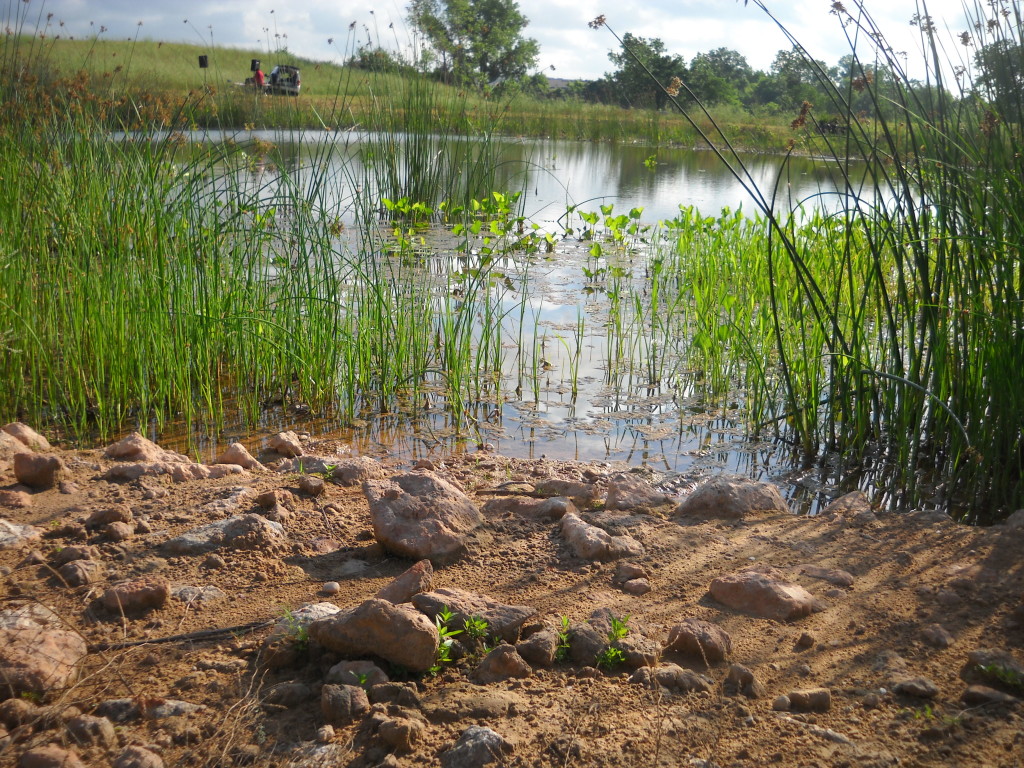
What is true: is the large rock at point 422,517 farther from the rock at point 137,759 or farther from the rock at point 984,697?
the rock at point 984,697

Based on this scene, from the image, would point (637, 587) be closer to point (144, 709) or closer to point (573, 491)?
point (573, 491)

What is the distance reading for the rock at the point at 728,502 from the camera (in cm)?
222

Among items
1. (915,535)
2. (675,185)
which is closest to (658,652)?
(915,535)

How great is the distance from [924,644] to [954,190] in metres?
1.49

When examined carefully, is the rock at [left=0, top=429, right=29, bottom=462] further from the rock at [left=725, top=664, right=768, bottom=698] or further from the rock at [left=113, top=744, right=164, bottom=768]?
the rock at [left=725, top=664, right=768, bottom=698]

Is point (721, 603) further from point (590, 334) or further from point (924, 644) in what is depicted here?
point (590, 334)

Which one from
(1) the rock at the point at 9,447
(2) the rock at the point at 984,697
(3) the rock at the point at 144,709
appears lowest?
(3) the rock at the point at 144,709

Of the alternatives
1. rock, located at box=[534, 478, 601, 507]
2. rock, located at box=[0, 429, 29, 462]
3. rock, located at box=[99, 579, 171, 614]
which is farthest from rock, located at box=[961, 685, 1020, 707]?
rock, located at box=[0, 429, 29, 462]

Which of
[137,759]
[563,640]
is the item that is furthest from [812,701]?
[137,759]

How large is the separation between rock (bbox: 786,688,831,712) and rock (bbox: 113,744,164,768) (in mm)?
982

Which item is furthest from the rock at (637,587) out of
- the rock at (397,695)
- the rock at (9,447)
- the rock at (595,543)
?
the rock at (9,447)

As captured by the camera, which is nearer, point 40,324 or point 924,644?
point 924,644

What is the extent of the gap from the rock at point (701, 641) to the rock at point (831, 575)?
0.41 m

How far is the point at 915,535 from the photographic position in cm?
207
